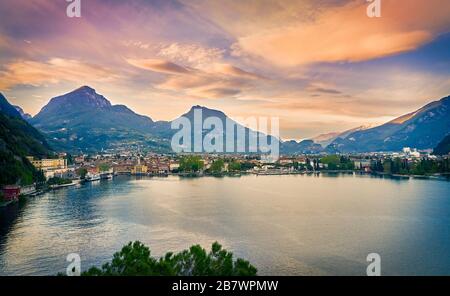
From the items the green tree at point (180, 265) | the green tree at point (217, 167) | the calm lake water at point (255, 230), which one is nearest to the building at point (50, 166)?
the calm lake water at point (255, 230)

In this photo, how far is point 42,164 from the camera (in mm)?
15930

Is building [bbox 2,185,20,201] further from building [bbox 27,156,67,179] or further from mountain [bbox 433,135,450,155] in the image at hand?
mountain [bbox 433,135,450,155]

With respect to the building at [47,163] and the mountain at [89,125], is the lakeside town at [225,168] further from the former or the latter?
the mountain at [89,125]

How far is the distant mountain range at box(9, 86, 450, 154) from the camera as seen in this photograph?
36000 millimetres

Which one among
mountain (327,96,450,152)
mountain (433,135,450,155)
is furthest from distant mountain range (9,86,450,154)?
mountain (433,135,450,155)

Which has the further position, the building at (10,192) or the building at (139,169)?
the building at (139,169)

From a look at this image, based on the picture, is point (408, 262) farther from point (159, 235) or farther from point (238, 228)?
point (159, 235)

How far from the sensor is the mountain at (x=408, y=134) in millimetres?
29752

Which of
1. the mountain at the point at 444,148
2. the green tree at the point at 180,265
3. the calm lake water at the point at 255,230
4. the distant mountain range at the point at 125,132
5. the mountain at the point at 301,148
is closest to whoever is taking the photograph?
the green tree at the point at 180,265

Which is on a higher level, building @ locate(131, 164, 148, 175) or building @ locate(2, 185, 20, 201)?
building @ locate(131, 164, 148, 175)

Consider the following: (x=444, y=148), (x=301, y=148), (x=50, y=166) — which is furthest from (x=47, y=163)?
(x=301, y=148)

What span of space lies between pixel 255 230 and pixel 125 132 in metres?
41.4

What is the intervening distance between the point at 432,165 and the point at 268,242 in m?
15.3
